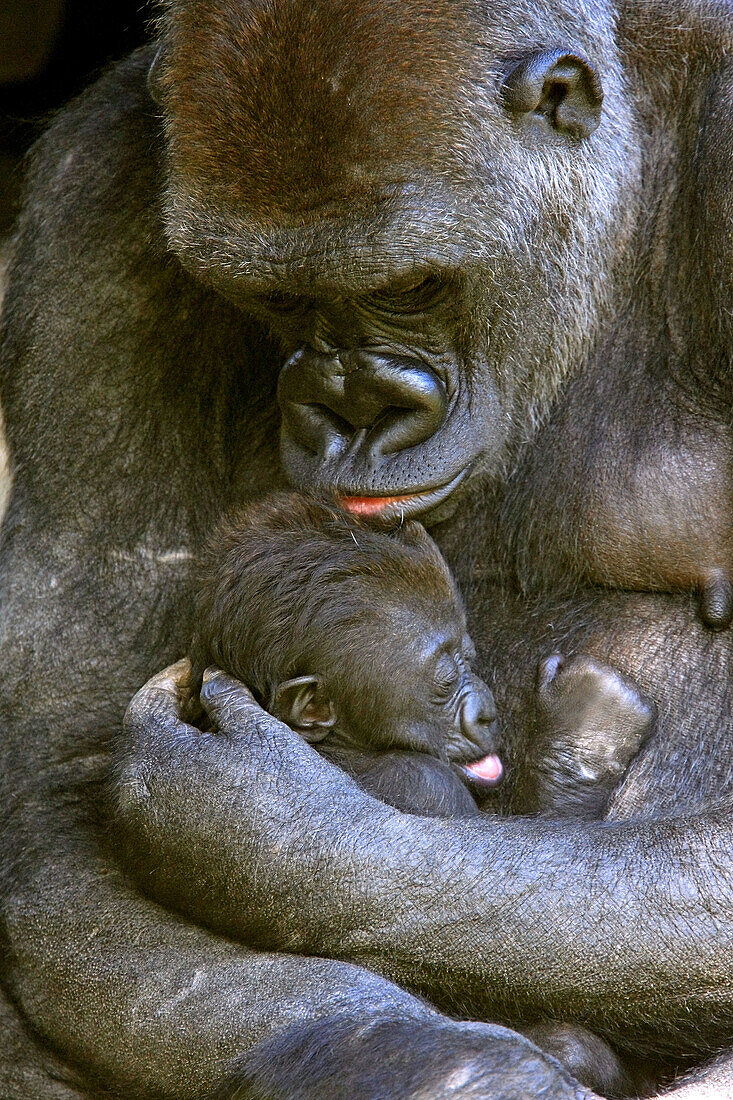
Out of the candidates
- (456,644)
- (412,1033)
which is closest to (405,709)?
(456,644)

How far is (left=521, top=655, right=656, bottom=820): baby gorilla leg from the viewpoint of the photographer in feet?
9.25

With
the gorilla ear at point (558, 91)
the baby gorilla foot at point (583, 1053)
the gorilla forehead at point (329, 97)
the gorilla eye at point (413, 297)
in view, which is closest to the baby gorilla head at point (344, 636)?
the gorilla eye at point (413, 297)

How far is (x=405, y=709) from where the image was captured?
9.37ft

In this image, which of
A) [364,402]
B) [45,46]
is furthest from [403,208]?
[45,46]

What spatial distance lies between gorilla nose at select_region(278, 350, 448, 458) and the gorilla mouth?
3.8 inches

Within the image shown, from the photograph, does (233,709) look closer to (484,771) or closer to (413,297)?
(484,771)

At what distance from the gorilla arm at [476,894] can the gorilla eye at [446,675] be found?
0.36m

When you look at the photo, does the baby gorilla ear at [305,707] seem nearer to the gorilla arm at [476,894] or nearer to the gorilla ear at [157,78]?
the gorilla arm at [476,894]

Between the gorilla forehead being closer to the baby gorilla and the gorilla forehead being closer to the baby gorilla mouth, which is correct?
the baby gorilla

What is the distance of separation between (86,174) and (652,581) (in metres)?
1.61

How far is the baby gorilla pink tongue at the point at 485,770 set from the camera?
2951mm

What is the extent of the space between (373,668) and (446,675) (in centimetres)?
17

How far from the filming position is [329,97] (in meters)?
2.61

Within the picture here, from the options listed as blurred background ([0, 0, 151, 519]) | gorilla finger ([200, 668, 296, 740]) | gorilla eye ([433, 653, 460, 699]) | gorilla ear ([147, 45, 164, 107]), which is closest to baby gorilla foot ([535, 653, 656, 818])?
gorilla eye ([433, 653, 460, 699])
